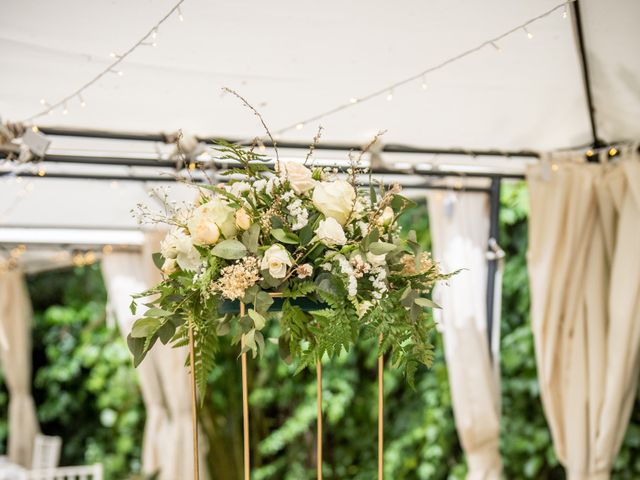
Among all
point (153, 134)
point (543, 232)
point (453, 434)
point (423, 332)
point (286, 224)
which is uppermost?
point (153, 134)

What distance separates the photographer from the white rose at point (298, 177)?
6.51ft

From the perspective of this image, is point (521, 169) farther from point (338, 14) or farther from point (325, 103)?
point (338, 14)

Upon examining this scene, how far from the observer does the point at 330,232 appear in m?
1.89

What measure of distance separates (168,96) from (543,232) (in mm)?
2103

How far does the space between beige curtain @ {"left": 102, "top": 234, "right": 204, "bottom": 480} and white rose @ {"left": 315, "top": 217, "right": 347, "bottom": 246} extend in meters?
4.71

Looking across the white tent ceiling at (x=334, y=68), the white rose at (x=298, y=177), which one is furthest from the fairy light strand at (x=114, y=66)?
the white rose at (x=298, y=177)

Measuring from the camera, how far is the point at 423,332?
6.61ft

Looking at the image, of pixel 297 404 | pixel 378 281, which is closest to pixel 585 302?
pixel 378 281

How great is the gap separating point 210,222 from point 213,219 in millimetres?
15

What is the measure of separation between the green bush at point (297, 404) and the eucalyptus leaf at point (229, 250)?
468 centimetres

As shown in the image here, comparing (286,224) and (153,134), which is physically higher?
(153,134)

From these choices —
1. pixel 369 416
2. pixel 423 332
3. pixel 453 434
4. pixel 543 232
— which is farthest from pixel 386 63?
pixel 369 416

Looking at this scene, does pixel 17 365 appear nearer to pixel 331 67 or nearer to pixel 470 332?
pixel 470 332

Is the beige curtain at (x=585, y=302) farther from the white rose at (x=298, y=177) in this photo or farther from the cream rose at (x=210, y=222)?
the cream rose at (x=210, y=222)
